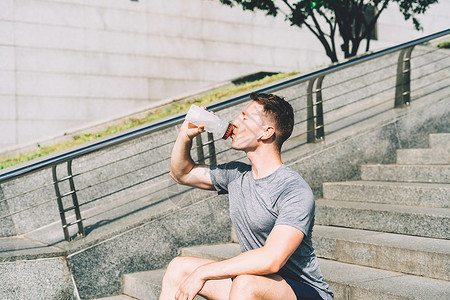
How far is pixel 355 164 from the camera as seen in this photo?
6.00 metres

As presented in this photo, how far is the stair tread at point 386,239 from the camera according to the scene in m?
3.84

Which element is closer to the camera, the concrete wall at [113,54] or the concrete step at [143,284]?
the concrete step at [143,284]

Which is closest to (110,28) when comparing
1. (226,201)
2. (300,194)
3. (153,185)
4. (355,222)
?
(153,185)

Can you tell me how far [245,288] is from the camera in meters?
2.47

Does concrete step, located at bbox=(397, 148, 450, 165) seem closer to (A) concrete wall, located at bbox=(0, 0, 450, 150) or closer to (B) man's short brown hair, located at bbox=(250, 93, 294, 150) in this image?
(B) man's short brown hair, located at bbox=(250, 93, 294, 150)

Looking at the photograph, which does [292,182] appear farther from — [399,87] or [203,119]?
[399,87]

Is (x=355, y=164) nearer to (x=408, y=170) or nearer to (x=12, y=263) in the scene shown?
(x=408, y=170)

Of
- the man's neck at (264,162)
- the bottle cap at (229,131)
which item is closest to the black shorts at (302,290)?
the man's neck at (264,162)

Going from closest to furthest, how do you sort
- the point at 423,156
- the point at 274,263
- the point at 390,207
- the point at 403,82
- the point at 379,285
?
the point at 274,263 < the point at 379,285 < the point at 390,207 < the point at 423,156 < the point at 403,82

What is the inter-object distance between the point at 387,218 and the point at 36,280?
3.30 meters

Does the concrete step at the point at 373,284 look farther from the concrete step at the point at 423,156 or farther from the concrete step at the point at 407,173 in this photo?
the concrete step at the point at 423,156

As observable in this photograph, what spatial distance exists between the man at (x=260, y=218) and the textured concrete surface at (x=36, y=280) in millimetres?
1946

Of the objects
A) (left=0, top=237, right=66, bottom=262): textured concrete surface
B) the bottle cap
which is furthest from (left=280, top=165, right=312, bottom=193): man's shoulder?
(left=0, top=237, right=66, bottom=262): textured concrete surface

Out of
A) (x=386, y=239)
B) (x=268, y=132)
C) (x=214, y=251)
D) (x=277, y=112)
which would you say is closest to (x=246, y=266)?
(x=268, y=132)
